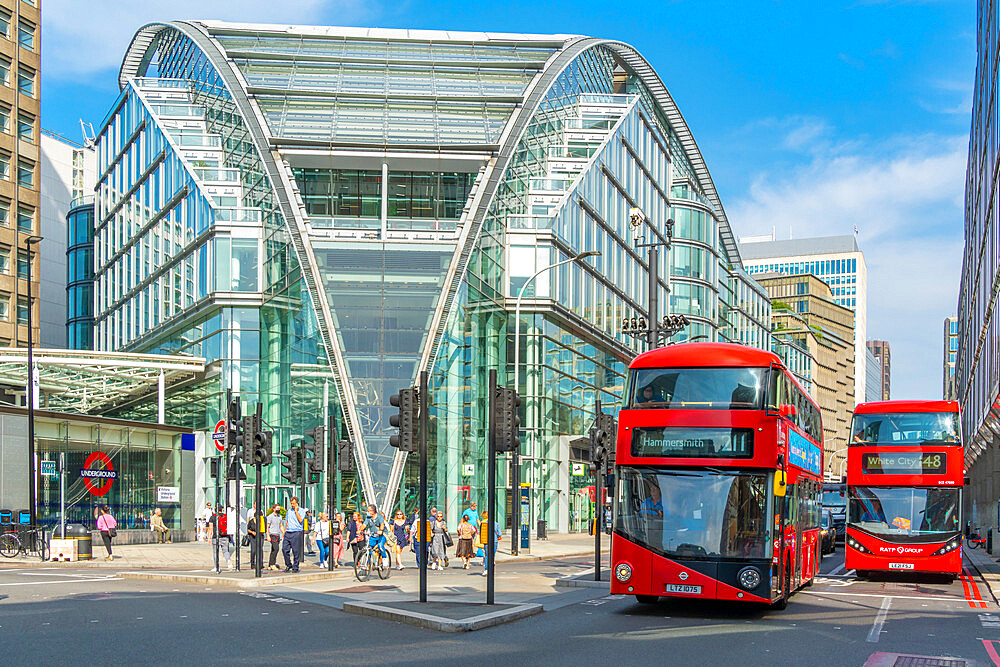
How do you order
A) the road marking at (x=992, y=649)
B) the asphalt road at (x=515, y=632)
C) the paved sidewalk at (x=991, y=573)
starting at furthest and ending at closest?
the paved sidewalk at (x=991, y=573), the road marking at (x=992, y=649), the asphalt road at (x=515, y=632)

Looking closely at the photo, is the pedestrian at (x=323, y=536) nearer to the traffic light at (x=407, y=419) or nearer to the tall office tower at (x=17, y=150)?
the traffic light at (x=407, y=419)

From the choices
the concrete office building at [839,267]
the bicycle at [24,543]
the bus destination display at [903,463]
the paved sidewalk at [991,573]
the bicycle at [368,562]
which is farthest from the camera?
the concrete office building at [839,267]

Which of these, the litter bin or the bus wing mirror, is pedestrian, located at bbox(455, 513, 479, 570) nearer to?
the litter bin

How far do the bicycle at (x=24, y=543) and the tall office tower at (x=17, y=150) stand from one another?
1543 inches

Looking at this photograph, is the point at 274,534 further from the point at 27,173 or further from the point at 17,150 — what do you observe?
the point at 27,173

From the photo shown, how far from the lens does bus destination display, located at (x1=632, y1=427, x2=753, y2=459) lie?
656 inches

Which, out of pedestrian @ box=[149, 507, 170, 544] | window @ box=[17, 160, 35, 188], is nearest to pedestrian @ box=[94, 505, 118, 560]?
pedestrian @ box=[149, 507, 170, 544]

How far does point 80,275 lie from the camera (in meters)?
87.1

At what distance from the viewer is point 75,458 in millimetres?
41438

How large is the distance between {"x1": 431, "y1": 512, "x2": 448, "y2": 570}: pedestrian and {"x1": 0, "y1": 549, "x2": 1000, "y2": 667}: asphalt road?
25.3ft

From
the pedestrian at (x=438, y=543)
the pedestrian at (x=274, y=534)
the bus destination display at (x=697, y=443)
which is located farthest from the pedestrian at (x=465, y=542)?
the bus destination display at (x=697, y=443)

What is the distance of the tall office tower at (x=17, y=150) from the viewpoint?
2790 inches

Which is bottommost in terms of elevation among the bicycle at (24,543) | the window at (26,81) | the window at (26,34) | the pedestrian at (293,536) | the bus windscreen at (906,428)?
the bicycle at (24,543)

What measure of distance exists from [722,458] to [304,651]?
7115 millimetres
